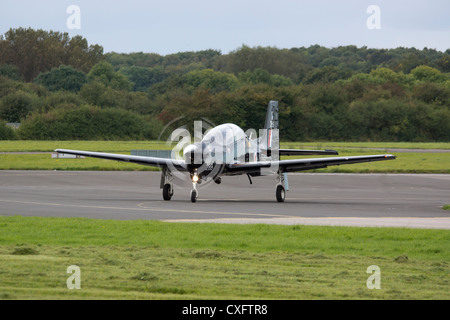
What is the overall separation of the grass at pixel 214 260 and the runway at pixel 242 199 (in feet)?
8.59

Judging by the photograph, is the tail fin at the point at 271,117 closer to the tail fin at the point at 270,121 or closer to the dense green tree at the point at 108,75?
the tail fin at the point at 270,121

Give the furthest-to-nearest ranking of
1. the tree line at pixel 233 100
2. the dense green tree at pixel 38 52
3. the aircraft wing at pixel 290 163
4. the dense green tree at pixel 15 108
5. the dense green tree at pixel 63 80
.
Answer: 1. the dense green tree at pixel 38 52
2. the dense green tree at pixel 63 80
3. the dense green tree at pixel 15 108
4. the tree line at pixel 233 100
5. the aircraft wing at pixel 290 163

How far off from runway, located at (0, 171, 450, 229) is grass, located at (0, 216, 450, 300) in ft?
8.59

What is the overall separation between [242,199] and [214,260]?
14.9m

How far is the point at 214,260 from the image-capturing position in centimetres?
1241

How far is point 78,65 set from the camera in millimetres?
141750

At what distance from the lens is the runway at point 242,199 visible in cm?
2034

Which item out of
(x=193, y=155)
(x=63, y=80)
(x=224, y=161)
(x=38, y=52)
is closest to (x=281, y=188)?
(x=224, y=161)

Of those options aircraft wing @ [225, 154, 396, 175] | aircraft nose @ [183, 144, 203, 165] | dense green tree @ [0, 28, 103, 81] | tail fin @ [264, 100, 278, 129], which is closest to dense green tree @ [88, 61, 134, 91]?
dense green tree @ [0, 28, 103, 81]

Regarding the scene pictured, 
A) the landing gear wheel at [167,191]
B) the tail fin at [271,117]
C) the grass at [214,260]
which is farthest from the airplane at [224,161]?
the grass at [214,260]

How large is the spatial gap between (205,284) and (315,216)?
11.0 m

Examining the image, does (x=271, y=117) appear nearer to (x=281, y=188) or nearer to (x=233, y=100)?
(x=281, y=188)
